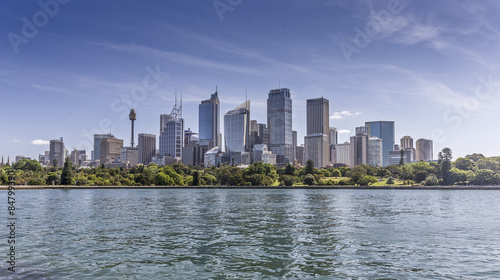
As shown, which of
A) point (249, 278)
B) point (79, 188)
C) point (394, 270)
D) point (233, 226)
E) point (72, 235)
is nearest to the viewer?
point (249, 278)

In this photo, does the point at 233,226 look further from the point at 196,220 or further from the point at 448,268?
the point at 448,268

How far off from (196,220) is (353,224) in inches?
719

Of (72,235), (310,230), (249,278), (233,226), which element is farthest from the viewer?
(233,226)

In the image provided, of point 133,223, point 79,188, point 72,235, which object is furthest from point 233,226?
point 79,188

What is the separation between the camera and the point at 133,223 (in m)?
44.5

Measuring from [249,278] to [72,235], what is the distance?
21005 millimetres

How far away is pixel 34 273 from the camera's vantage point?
21906 millimetres

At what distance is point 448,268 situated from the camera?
2372 centimetres

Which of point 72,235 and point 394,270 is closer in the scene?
point 394,270

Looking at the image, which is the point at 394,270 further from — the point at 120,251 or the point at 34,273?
the point at 34,273

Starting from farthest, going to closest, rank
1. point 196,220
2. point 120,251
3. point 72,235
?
point 196,220
point 72,235
point 120,251

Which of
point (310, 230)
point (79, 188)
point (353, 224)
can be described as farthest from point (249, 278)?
point (79, 188)

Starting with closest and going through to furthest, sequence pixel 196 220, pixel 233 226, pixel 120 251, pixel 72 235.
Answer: pixel 120 251 < pixel 72 235 < pixel 233 226 < pixel 196 220

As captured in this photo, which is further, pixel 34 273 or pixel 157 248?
pixel 157 248
